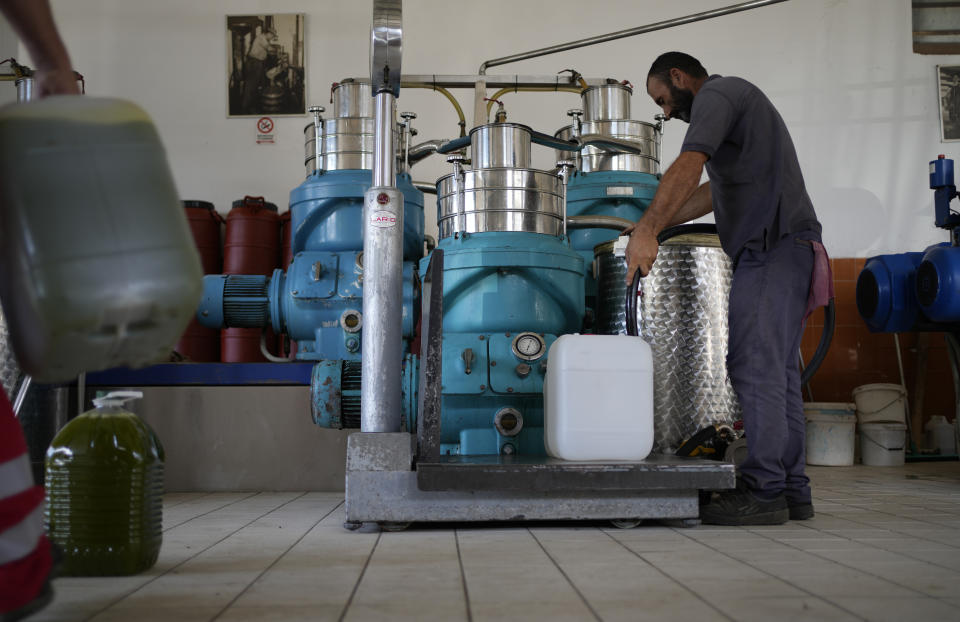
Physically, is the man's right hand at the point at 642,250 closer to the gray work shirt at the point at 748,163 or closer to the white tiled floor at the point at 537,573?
the gray work shirt at the point at 748,163

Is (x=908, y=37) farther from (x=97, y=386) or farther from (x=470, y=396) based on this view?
(x=97, y=386)

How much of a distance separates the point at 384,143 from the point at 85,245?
1449mm

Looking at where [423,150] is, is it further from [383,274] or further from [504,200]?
[383,274]

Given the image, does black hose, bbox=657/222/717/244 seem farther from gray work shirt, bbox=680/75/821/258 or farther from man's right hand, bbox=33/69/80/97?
man's right hand, bbox=33/69/80/97

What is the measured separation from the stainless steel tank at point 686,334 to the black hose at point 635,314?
0.10 m

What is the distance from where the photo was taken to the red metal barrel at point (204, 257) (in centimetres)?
514

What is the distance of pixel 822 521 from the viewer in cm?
261

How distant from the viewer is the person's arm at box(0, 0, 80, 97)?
1.31 metres

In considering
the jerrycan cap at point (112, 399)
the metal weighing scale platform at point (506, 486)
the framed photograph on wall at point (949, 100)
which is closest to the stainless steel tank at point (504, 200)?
the metal weighing scale platform at point (506, 486)

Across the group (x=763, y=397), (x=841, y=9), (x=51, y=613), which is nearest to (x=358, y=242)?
(x=763, y=397)

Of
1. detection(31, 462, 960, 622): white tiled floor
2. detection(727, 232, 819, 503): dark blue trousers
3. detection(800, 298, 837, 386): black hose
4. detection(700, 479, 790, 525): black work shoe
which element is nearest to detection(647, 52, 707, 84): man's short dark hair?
detection(727, 232, 819, 503): dark blue trousers

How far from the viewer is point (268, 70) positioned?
5.77 m

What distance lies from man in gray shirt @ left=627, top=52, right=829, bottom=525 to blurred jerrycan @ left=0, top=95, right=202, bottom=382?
1621 millimetres

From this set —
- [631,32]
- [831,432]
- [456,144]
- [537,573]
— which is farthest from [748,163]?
[831,432]
